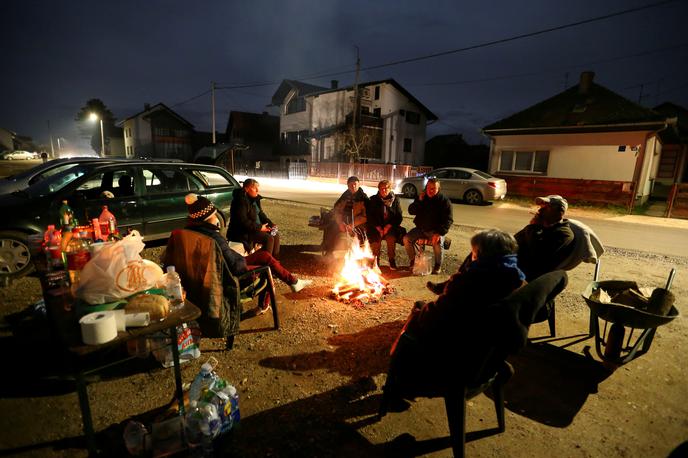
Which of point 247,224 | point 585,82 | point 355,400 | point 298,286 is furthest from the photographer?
point 585,82

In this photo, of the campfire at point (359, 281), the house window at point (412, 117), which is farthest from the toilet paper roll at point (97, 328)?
the house window at point (412, 117)

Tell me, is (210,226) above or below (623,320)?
above

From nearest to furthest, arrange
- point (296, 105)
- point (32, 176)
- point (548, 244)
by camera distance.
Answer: point (548, 244) → point (32, 176) → point (296, 105)

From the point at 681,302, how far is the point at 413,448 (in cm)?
535

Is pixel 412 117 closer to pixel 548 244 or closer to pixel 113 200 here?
pixel 113 200

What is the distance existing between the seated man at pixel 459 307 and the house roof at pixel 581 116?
18694 mm

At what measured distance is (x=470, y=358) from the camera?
93.2 inches

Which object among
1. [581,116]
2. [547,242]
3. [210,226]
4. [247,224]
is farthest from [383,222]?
[581,116]

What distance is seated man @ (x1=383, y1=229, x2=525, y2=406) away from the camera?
2.46 m

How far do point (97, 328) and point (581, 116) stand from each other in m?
22.2

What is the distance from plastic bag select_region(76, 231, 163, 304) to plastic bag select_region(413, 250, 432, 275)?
15.3ft

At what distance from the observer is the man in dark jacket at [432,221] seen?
20.9ft

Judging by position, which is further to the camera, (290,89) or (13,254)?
(290,89)

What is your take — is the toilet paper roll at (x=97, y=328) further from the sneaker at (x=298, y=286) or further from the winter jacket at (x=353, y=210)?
the winter jacket at (x=353, y=210)
